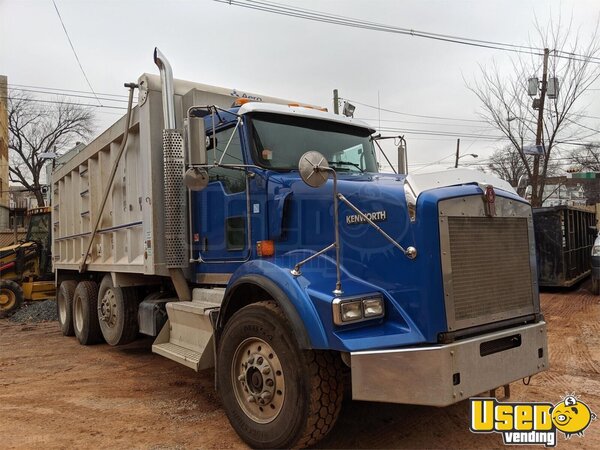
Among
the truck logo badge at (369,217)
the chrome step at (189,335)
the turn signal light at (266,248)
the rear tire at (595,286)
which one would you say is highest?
the truck logo badge at (369,217)

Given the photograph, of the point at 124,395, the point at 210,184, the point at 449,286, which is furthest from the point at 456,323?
the point at 124,395

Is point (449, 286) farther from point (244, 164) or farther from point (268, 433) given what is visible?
point (244, 164)

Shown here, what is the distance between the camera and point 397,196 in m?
3.41

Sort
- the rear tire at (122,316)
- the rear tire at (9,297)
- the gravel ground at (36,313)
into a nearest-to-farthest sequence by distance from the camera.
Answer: the rear tire at (122,316) < the gravel ground at (36,313) < the rear tire at (9,297)

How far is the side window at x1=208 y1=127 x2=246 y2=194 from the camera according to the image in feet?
15.0

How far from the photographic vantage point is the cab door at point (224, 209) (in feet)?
15.1

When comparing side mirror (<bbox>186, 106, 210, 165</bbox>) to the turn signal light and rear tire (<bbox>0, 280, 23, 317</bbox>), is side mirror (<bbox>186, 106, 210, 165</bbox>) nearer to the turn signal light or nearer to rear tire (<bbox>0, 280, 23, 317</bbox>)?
the turn signal light

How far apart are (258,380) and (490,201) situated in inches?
84.6

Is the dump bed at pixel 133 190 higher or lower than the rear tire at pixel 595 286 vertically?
higher

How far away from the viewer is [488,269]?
3496mm

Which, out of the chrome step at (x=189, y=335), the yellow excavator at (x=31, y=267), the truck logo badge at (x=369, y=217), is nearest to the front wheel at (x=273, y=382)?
the chrome step at (x=189, y=335)

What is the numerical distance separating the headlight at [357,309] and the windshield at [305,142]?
1639mm

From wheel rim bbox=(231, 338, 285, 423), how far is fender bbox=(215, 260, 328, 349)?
39 centimetres

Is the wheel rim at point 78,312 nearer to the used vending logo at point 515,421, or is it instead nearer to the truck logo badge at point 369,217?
the truck logo badge at point 369,217
